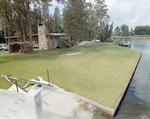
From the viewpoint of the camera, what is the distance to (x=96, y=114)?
4.14 m

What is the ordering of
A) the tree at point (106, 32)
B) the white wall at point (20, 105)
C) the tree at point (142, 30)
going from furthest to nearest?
the tree at point (142, 30) → the tree at point (106, 32) → the white wall at point (20, 105)

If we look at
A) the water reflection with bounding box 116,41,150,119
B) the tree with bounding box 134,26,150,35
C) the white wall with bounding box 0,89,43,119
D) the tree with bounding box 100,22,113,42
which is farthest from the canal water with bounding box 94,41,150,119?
the tree with bounding box 134,26,150,35

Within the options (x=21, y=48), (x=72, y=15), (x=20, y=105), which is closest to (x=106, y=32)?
Result: (x=72, y=15)

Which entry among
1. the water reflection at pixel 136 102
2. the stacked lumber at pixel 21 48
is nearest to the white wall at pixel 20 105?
the water reflection at pixel 136 102

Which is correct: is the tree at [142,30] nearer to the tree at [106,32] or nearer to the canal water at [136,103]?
the tree at [106,32]

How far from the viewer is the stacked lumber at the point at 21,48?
17.0m

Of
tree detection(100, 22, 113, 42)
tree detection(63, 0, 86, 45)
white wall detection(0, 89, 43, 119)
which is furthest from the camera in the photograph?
tree detection(100, 22, 113, 42)

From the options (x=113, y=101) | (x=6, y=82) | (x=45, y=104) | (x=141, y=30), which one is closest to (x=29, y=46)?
(x=6, y=82)

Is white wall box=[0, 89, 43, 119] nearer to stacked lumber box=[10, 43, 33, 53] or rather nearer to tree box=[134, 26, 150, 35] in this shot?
stacked lumber box=[10, 43, 33, 53]

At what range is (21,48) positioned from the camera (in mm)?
17719

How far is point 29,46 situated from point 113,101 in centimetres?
1583

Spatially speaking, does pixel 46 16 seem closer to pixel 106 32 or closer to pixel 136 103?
pixel 136 103

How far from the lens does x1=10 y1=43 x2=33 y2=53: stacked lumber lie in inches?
667

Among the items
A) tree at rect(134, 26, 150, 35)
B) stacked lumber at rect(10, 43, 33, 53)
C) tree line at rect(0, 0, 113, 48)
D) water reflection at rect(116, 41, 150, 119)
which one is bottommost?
water reflection at rect(116, 41, 150, 119)
